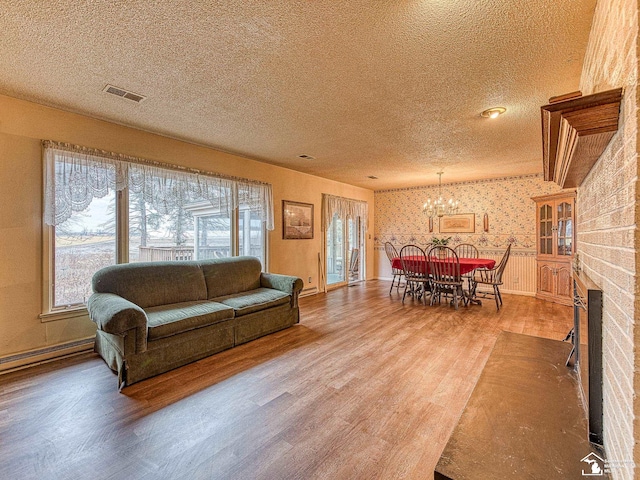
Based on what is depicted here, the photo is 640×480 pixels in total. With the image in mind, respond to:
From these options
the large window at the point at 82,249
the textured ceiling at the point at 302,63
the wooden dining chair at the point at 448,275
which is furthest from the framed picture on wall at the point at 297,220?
the large window at the point at 82,249

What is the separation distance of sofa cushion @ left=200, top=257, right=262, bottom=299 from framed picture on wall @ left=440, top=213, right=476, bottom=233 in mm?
4630

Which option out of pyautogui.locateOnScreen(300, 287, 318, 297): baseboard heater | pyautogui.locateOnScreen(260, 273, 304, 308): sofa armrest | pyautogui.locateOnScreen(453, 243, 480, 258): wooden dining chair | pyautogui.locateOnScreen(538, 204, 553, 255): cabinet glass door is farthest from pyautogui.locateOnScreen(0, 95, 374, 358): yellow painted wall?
pyautogui.locateOnScreen(538, 204, 553, 255): cabinet glass door

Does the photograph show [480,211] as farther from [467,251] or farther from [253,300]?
[253,300]

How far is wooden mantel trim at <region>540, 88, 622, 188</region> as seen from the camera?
0.81 meters

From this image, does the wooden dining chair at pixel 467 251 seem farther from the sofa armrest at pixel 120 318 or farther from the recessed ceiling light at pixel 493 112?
the sofa armrest at pixel 120 318

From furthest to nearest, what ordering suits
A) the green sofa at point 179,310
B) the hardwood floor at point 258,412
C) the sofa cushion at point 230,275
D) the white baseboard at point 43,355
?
1. the sofa cushion at point 230,275
2. the white baseboard at point 43,355
3. the green sofa at point 179,310
4. the hardwood floor at point 258,412

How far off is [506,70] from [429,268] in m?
3.22

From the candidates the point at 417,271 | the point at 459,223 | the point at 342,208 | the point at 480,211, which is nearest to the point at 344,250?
the point at 342,208

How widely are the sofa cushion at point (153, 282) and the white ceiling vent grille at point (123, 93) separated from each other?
1.67 metres

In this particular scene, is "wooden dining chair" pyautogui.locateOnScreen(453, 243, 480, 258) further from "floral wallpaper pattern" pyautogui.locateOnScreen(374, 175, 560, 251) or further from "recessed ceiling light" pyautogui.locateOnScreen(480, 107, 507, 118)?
"recessed ceiling light" pyautogui.locateOnScreen(480, 107, 507, 118)

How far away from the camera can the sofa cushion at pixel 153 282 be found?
2.87 m

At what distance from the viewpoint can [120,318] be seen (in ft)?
7.19

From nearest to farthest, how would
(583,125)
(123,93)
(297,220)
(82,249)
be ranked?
(583,125) → (123,93) → (82,249) → (297,220)

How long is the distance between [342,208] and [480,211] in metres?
3.03
